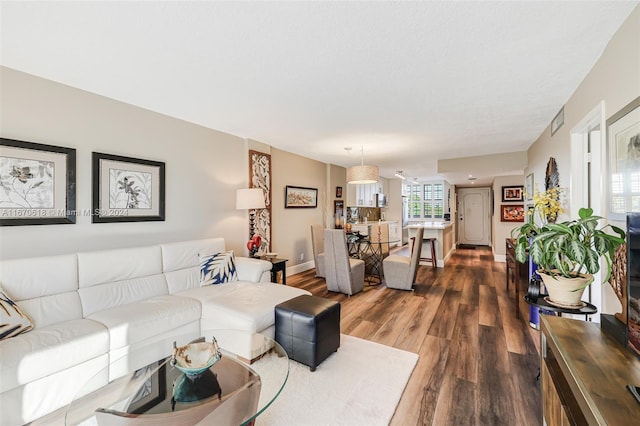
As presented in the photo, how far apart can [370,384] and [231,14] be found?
106 inches

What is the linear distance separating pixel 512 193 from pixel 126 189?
8.04 metres

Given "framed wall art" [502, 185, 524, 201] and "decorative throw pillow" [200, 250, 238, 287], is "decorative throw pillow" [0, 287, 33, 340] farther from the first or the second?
"framed wall art" [502, 185, 524, 201]

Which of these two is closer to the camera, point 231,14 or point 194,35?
point 231,14

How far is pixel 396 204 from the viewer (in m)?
9.75

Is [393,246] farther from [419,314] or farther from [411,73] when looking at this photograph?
[411,73]

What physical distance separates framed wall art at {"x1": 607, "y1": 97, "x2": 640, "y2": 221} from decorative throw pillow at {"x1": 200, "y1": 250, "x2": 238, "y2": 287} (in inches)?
134

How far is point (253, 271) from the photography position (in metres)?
3.29

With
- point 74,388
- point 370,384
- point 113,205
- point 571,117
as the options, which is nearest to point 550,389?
point 370,384

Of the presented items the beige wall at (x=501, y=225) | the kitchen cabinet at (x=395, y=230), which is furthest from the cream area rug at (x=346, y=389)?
the kitchen cabinet at (x=395, y=230)

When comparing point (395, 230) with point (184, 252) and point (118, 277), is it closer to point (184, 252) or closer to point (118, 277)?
point (184, 252)

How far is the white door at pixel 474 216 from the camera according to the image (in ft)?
31.6

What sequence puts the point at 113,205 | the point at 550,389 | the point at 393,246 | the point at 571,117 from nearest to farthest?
the point at 550,389 → the point at 571,117 → the point at 113,205 → the point at 393,246

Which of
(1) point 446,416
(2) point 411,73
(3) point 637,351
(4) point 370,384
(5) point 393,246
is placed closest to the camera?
(3) point 637,351

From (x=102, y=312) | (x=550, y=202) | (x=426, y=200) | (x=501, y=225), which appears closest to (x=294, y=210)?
(x=102, y=312)
